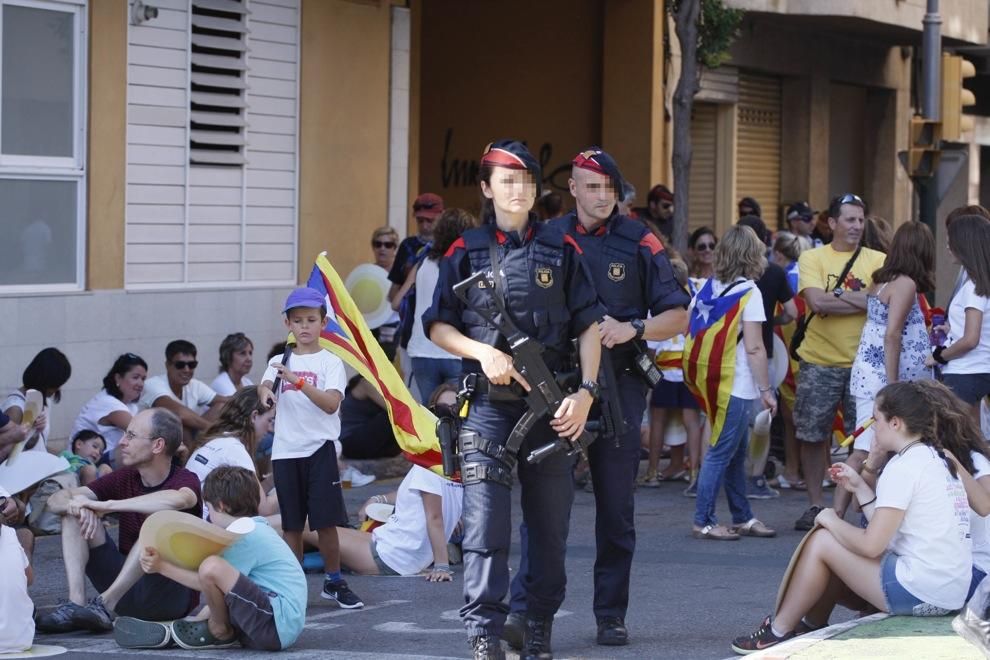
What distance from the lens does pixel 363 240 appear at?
13883 millimetres

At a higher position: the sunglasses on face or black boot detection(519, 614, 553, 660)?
the sunglasses on face

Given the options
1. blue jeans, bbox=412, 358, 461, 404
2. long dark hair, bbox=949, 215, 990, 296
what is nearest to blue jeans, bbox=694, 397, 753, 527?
long dark hair, bbox=949, 215, 990, 296

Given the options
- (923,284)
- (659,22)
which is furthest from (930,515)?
(659,22)

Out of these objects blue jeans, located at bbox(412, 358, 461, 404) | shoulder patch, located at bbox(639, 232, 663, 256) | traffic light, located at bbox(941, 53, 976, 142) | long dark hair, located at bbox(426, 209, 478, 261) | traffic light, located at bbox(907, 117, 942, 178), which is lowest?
blue jeans, located at bbox(412, 358, 461, 404)

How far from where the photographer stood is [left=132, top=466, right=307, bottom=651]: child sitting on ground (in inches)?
265

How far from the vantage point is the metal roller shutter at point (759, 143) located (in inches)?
792

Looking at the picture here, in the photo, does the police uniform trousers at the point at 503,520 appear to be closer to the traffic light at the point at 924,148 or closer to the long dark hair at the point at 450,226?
the long dark hair at the point at 450,226

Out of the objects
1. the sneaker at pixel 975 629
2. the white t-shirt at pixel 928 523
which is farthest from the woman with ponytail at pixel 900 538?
the sneaker at pixel 975 629

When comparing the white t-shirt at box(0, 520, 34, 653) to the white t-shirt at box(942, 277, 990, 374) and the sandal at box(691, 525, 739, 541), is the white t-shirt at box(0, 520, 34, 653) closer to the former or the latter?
the sandal at box(691, 525, 739, 541)

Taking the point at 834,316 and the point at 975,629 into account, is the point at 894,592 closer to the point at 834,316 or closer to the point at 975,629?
the point at 975,629

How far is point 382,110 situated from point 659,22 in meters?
4.15

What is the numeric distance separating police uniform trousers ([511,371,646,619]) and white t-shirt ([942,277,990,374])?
305 cm

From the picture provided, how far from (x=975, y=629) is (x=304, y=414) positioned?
3.60m

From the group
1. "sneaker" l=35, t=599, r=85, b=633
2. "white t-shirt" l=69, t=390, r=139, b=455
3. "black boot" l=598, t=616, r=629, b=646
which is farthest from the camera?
"white t-shirt" l=69, t=390, r=139, b=455
